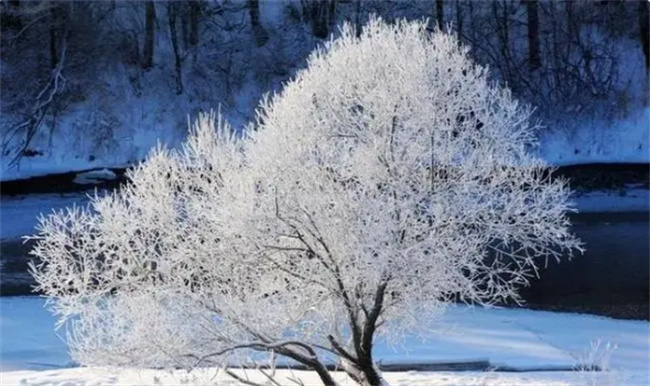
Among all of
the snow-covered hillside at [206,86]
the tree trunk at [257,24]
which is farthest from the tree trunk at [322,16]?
the tree trunk at [257,24]

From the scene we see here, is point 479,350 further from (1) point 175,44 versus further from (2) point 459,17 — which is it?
(1) point 175,44

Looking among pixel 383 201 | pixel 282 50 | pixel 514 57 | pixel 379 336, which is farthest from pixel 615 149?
pixel 383 201

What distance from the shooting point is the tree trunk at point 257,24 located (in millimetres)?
28609

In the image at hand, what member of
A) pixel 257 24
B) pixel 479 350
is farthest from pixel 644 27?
pixel 479 350

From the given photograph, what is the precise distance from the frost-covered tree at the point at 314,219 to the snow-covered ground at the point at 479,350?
0.85 metres

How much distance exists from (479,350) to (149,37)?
19.5m

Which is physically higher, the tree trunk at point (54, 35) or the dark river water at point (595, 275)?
the tree trunk at point (54, 35)

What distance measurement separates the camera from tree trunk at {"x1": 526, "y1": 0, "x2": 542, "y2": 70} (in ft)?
87.5

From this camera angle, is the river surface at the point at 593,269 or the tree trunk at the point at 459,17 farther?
the tree trunk at the point at 459,17

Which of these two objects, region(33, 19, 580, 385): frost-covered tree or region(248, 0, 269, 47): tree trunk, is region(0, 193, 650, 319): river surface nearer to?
region(33, 19, 580, 385): frost-covered tree

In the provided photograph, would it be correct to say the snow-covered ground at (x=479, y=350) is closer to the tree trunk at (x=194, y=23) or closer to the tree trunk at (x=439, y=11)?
the tree trunk at (x=439, y=11)

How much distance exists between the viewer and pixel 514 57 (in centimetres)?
2673

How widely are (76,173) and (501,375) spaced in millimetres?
16639

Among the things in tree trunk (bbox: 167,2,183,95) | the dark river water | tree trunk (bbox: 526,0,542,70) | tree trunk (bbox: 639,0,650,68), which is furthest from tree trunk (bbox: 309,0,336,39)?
the dark river water
